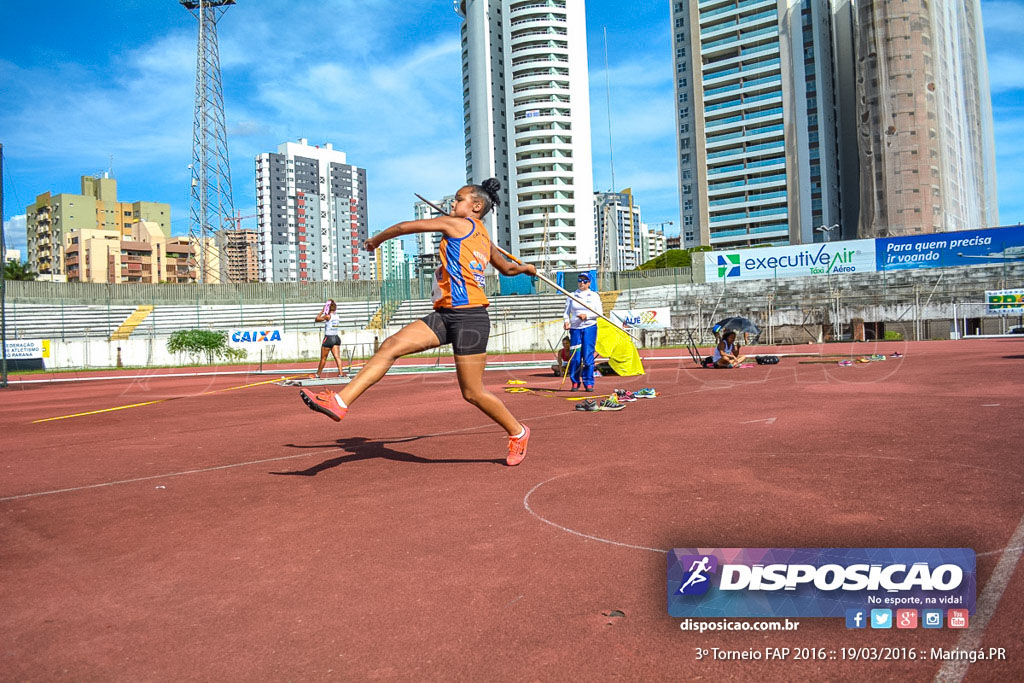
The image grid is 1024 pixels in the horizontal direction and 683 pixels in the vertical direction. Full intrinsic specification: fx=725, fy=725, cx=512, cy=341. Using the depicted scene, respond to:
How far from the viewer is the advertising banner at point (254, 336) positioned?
3419cm

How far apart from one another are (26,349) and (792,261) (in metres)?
37.2

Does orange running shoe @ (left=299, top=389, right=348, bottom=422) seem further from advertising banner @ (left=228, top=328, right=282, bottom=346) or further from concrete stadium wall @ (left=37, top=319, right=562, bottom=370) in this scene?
advertising banner @ (left=228, top=328, right=282, bottom=346)

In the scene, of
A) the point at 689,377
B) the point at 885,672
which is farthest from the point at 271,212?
the point at 885,672

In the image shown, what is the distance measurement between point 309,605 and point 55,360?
36543 millimetres

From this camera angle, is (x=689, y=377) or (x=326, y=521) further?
(x=689, y=377)

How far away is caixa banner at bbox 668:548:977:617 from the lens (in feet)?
8.37

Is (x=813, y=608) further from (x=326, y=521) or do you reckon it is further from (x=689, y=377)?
(x=689, y=377)

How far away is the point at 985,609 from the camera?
2.52 meters

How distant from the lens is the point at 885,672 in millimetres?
2188

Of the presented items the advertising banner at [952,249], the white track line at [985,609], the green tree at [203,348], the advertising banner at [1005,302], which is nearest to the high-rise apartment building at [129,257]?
the green tree at [203,348]

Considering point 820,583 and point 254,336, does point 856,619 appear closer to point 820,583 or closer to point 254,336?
point 820,583

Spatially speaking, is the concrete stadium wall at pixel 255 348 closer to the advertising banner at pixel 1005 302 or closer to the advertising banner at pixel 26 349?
the advertising banner at pixel 26 349

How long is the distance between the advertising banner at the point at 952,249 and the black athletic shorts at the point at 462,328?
38.1 metres

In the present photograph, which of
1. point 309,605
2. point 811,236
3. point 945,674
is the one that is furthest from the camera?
point 811,236
